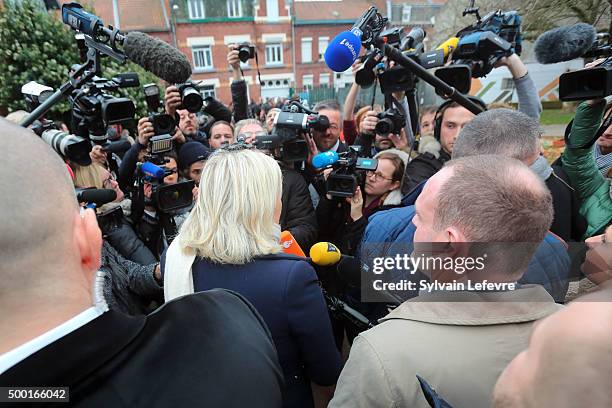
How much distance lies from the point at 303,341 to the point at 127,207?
1752mm

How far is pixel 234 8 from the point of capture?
21.9 m

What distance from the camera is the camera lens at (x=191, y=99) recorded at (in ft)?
7.40

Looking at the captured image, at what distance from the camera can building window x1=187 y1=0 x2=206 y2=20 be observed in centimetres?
2089

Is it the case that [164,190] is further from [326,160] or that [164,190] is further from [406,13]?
[406,13]

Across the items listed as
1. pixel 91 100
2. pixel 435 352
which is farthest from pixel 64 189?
pixel 91 100

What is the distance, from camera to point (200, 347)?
0.75 m

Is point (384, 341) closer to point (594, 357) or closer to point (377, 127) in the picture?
point (594, 357)

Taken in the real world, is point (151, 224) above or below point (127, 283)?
→ above

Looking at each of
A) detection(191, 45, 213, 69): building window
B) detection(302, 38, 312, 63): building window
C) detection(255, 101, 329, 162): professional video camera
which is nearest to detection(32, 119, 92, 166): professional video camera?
detection(255, 101, 329, 162): professional video camera

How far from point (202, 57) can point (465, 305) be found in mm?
24113

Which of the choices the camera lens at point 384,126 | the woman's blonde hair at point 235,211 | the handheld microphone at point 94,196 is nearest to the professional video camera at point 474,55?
the camera lens at point 384,126

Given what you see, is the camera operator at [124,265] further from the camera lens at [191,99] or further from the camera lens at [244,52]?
Answer: the camera lens at [244,52]

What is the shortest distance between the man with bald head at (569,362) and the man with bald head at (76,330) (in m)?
0.50

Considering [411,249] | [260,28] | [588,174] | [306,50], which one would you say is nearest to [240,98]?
[411,249]
